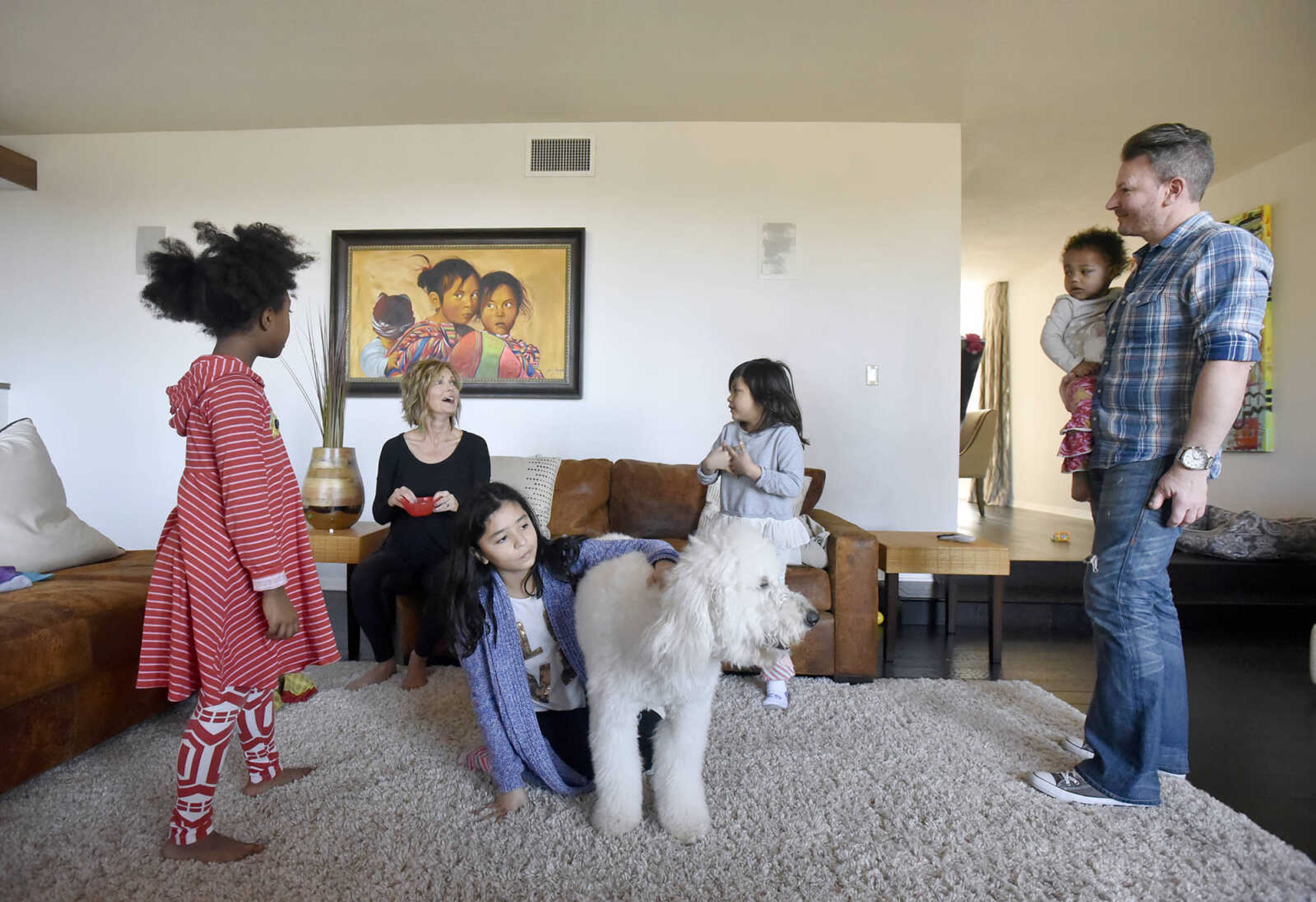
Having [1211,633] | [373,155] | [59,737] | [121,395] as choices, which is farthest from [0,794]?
[1211,633]

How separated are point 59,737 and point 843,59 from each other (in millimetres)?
3851

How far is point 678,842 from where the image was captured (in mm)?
1518

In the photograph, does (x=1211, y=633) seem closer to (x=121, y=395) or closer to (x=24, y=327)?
(x=121, y=395)

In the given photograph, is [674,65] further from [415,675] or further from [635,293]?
[415,675]

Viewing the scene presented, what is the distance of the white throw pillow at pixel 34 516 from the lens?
7.27 ft

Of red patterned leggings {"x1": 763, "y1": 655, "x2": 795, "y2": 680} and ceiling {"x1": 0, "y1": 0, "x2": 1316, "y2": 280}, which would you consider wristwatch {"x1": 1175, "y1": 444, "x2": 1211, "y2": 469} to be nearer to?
red patterned leggings {"x1": 763, "y1": 655, "x2": 795, "y2": 680}

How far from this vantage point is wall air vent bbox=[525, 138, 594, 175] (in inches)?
160

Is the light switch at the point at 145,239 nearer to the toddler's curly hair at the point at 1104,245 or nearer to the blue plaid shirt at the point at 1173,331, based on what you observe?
the toddler's curly hair at the point at 1104,245

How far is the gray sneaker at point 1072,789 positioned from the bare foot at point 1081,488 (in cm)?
68

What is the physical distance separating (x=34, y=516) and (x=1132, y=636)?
3131 mm

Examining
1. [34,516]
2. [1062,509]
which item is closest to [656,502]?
[34,516]

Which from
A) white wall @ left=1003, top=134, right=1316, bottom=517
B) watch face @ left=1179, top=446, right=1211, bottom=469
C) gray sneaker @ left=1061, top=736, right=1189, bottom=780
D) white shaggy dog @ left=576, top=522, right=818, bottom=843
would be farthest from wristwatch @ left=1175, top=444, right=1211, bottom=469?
white wall @ left=1003, top=134, right=1316, bottom=517

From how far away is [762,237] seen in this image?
4051 millimetres

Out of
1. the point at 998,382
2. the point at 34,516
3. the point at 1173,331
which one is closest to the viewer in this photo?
the point at 1173,331
